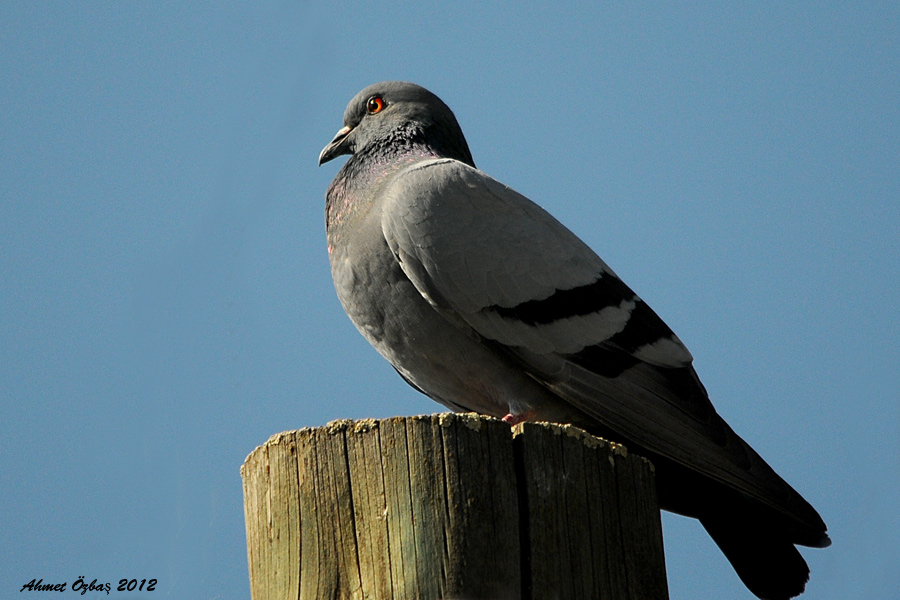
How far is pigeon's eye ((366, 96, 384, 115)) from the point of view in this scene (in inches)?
260

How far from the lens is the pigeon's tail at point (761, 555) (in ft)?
14.5

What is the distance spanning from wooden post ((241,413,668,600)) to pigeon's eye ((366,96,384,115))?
3.91m

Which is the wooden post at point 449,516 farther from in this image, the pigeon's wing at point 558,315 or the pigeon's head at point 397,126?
the pigeon's head at point 397,126

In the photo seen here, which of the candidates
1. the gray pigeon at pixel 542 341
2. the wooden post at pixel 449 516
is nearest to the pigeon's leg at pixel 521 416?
the gray pigeon at pixel 542 341

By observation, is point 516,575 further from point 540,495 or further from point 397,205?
point 397,205

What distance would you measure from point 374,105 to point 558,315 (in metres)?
2.50

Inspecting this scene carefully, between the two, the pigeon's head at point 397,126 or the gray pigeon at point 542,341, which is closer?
the gray pigeon at point 542,341

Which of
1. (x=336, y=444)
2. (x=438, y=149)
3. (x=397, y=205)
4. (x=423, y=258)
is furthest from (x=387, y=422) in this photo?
(x=438, y=149)

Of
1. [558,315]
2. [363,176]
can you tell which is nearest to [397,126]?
[363,176]

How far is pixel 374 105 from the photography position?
6.61m

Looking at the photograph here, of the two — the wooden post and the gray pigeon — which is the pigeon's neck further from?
the wooden post

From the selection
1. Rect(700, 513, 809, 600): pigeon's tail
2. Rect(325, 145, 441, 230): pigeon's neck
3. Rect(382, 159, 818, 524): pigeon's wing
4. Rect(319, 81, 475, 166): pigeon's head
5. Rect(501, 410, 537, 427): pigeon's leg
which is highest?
Rect(319, 81, 475, 166): pigeon's head

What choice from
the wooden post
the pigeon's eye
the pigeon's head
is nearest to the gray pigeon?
the pigeon's head

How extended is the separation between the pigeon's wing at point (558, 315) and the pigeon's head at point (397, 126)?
94 cm
